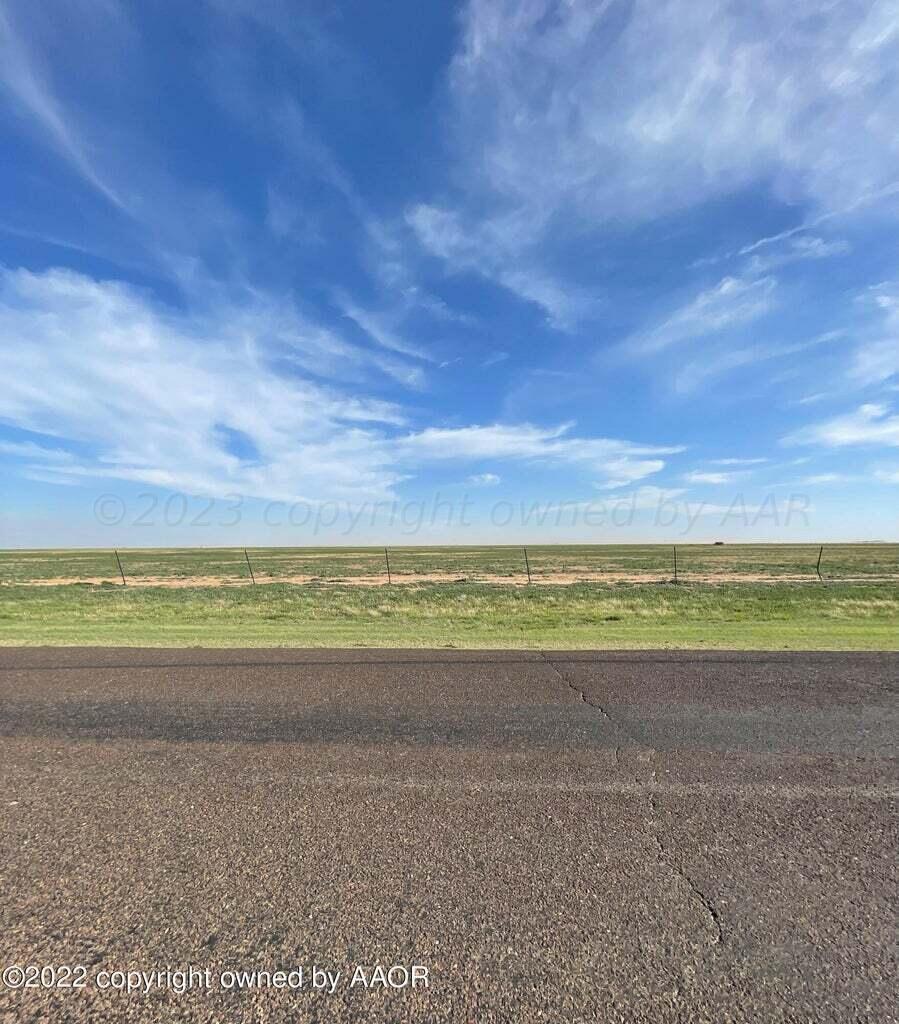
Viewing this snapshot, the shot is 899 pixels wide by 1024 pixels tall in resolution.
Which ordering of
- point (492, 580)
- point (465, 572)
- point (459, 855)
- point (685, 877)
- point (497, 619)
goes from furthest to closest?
point (465, 572), point (492, 580), point (497, 619), point (459, 855), point (685, 877)

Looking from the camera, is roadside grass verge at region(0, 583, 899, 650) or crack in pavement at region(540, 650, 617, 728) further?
roadside grass verge at region(0, 583, 899, 650)

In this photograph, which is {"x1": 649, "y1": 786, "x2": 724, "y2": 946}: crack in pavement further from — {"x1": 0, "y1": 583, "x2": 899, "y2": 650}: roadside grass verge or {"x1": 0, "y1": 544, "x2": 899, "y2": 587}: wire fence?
{"x1": 0, "y1": 544, "x2": 899, "y2": 587}: wire fence

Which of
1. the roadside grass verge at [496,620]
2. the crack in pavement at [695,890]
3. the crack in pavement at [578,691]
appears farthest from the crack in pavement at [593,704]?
the roadside grass verge at [496,620]

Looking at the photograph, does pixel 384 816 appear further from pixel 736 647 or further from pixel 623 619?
pixel 623 619

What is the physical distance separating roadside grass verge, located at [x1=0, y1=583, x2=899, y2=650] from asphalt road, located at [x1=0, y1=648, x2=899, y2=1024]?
405 cm

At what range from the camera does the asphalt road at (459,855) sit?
6.98ft

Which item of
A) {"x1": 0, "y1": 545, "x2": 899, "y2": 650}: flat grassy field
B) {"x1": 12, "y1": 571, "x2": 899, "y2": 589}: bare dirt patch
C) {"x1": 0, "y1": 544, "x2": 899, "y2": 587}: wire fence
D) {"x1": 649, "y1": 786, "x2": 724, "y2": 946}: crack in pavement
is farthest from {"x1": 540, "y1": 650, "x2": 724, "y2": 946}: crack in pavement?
{"x1": 0, "y1": 544, "x2": 899, "y2": 587}: wire fence

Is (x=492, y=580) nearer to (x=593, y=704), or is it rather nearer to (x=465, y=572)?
(x=465, y=572)

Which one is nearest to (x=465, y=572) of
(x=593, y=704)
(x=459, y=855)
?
(x=593, y=704)

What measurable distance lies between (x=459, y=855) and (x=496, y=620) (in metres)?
11.4

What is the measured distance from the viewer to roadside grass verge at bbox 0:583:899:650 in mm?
9758

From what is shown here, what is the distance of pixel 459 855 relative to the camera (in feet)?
9.94

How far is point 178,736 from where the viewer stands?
4.89m

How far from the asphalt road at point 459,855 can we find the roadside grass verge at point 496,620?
160 inches
